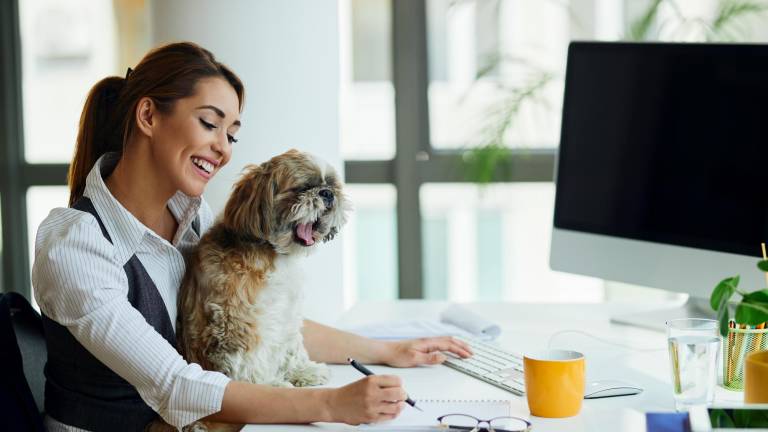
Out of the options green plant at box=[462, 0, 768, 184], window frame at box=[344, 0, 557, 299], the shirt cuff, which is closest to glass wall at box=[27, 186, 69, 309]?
window frame at box=[344, 0, 557, 299]

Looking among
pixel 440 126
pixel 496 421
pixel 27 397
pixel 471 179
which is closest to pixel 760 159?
pixel 496 421

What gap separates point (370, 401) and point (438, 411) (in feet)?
0.40

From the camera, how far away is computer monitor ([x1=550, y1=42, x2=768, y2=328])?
166 cm

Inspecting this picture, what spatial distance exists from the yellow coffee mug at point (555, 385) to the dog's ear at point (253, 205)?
463mm

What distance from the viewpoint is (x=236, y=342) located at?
54.8 inches

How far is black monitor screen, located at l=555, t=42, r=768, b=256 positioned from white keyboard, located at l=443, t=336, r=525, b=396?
1.41 ft

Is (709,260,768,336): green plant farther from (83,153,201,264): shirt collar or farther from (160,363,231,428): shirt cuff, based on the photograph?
(83,153,201,264): shirt collar

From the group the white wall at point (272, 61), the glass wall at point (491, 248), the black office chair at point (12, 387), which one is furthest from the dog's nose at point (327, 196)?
the glass wall at point (491, 248)

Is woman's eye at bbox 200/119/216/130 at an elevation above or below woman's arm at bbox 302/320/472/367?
above

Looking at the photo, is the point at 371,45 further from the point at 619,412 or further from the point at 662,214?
the point at 619,412

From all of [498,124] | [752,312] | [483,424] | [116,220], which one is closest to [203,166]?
[116,220]

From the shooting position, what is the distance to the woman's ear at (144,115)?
4.90ft

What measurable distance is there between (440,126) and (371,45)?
1.37ft

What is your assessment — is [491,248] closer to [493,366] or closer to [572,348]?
[572,348]
